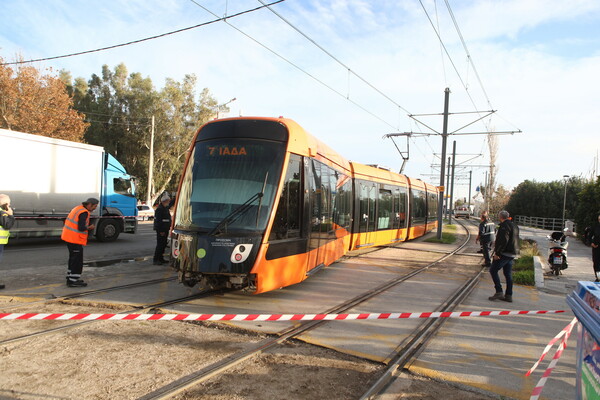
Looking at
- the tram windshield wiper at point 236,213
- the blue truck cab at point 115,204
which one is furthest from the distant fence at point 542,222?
the tram windshield wiper at point 236,213

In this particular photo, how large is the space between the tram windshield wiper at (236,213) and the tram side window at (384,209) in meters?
8.78

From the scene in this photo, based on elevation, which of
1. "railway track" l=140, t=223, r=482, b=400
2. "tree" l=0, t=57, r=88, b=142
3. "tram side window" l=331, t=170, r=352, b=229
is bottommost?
"railway track" l=140, t=223, r=482, b=400

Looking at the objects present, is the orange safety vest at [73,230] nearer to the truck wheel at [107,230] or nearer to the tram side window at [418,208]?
the truck wheel at [107,230]

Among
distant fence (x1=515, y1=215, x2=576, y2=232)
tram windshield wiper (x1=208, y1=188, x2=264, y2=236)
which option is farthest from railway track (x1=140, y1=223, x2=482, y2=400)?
distant fence (x1=515, y1=215, x2=576, y2=232)

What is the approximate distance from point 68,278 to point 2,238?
1.24 meters

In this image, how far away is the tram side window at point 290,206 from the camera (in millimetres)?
6336

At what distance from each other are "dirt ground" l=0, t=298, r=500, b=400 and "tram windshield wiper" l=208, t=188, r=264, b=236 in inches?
60.4

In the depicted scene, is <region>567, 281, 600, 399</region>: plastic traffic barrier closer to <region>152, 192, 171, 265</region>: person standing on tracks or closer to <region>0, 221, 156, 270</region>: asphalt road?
<region>152, 192, 171, 265</region>: person standing on tracks

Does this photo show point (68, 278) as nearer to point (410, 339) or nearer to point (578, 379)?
point (410, 339)

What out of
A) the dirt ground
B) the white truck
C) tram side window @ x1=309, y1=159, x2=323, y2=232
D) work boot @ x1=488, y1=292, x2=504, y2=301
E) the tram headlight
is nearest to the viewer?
the dirt ground

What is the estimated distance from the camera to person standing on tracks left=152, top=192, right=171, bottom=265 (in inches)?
385

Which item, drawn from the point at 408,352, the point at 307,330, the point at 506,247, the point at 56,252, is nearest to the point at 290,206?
the point at 307,330

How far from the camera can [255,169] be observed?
6.35 meters

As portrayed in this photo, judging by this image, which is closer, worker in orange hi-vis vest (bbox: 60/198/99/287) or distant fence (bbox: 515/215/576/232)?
worker in orange hi-vis vest (bbox: 60/198/99/287)
